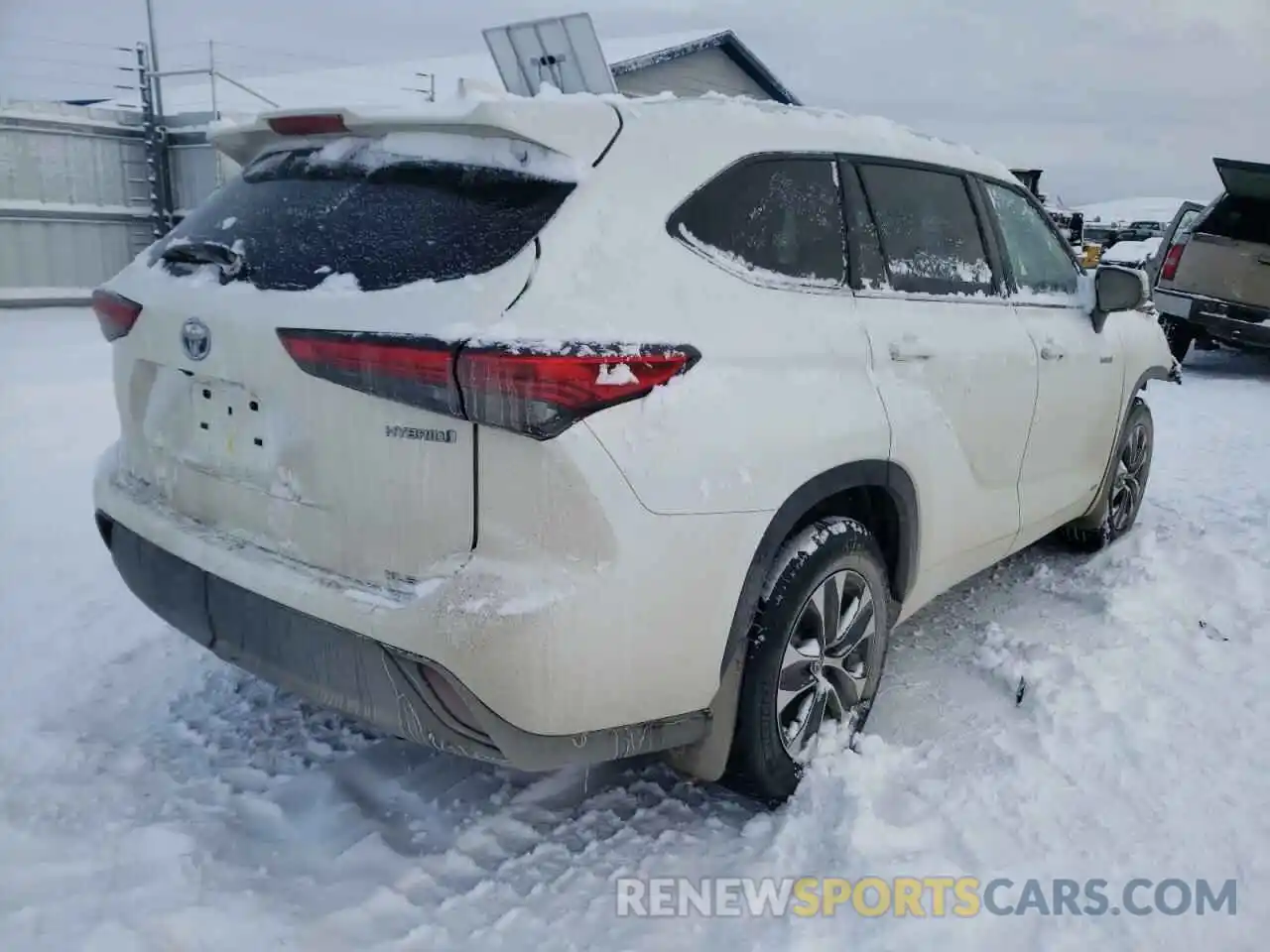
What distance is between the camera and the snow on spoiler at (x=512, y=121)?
88.1 inches

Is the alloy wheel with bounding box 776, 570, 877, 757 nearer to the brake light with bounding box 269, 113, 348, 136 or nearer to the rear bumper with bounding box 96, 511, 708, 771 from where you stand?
the rear bumper with bounding box 96, 511, 708, 771

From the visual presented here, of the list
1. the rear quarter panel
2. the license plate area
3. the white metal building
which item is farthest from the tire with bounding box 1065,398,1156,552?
the white metal building

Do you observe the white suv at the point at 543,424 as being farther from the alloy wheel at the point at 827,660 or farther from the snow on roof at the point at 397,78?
the snow on roof at the point at 397,78

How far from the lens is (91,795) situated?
2.70 metres

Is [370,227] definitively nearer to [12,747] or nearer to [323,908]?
[323,908]

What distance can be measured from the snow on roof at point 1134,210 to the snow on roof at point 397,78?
21854mm

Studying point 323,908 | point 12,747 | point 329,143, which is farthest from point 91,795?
point 329,143

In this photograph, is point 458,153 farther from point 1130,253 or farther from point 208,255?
point 1130,253

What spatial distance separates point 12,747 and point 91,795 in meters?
0.39

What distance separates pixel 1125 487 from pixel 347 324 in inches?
162

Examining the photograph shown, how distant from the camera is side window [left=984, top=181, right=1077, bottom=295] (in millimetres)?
3770

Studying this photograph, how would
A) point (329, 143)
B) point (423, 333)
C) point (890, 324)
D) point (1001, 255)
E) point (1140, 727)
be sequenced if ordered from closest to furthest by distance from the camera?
point (423, 333) < point (329, 143) < point (890, 324) < point (1140, 727) < point (1001, 255)

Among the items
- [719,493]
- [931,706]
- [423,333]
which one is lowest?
[931,706]

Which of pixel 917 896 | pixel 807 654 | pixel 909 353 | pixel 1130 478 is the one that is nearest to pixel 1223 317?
pixel 1130 478
